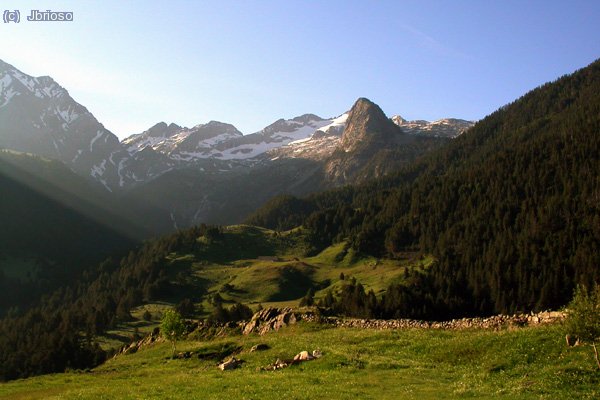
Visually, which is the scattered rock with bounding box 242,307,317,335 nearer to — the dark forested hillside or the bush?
the dark forested hillside

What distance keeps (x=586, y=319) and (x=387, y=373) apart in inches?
517

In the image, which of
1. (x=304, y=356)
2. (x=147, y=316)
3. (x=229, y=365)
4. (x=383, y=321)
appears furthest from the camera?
(x=147, y=316)

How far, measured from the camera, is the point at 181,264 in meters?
200

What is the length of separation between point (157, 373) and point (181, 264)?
157893 mm

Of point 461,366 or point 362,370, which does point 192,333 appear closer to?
point 362,370

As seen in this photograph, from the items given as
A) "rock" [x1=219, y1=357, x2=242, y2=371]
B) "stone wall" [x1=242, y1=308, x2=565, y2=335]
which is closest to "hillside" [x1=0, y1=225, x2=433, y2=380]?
"stone wall" [x1=242, y1=308, x2=565, y2=335]

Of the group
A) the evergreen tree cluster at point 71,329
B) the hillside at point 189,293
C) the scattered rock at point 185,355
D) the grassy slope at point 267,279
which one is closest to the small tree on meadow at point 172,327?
the scattered rock at point 185,355

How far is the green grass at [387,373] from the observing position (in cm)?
2664

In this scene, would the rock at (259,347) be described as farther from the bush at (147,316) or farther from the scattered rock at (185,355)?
the bush at (147,316)

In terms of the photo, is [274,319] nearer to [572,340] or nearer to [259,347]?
[259,347]

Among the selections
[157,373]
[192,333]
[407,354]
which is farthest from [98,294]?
[407,354]

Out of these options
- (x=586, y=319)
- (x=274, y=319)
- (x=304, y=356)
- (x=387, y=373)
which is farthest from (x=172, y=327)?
(x=586, y=319)

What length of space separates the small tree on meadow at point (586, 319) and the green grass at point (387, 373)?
58.0 inches

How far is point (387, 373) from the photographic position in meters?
33.5
